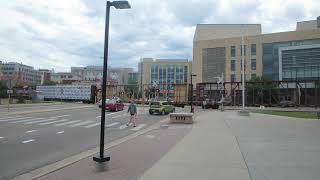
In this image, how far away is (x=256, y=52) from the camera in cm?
11869

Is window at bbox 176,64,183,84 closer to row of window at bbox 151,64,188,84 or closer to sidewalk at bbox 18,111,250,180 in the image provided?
row of window at bbox 151,64,188,84

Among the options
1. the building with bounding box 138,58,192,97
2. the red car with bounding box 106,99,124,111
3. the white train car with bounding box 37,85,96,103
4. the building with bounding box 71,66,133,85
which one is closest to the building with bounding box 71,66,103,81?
the building with bounding box 71,66,133,85

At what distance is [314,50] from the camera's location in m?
103

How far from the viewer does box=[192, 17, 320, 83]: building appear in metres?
104

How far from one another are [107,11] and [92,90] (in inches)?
2587

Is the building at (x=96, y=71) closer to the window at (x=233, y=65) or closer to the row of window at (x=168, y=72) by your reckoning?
the row of window at (x=168, y=72)

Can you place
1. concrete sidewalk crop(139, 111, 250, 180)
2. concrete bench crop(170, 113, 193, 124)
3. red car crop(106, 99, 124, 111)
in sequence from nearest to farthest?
concrete sidewalk crop(139, 111, 250, 180)
concrete bench crop(170, 113, 193, 124)
red car crop(106, 99, 124, 111)

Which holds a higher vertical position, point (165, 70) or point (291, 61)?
point (165, 70)

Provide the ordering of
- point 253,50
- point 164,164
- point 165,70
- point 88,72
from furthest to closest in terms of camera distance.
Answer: point 165,70 → point 88,72 → point 253,50 → point 164,164

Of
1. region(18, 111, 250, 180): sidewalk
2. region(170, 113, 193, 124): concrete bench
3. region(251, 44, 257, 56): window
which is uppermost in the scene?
region(251, 44, 257, 56): window

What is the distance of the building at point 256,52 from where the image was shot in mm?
103875

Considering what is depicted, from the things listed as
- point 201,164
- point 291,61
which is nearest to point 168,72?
point 291,61

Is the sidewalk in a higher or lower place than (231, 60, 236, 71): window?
lower

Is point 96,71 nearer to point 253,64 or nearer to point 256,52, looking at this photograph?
point 253,64
